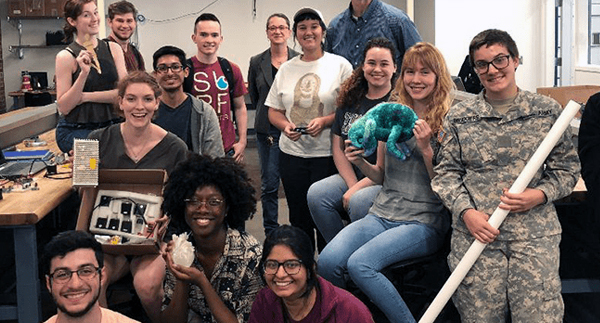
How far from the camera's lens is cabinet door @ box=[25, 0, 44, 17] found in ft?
37.3

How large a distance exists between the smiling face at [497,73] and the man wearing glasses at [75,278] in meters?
1.52

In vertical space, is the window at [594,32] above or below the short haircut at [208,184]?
above

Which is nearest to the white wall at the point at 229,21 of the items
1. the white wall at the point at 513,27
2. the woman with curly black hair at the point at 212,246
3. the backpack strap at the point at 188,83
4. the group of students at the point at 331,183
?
the white wall at the point at 513,27

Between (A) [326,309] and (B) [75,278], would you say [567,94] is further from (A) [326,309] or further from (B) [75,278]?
(B) [75,278]

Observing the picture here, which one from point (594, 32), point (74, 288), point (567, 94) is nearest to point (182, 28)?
point (594, 32)

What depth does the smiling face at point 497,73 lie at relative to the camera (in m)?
2.73

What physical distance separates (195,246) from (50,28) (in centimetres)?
1011

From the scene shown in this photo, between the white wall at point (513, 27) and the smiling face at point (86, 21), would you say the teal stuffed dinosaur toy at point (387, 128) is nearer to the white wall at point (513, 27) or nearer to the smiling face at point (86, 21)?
the smiling face at point (86, 21)

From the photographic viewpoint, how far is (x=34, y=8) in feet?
37.4

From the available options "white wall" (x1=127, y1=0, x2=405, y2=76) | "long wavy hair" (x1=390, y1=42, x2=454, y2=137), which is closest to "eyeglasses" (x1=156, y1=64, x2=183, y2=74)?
"long wavy hair" (x1=390, y1=42, x2=454, y2=137)

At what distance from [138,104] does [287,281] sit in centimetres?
131

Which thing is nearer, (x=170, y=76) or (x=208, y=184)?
(x=208, y=184)

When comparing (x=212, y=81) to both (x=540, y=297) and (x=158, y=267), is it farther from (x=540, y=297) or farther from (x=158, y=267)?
(x=540, y=297)

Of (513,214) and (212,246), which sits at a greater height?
(513,214)
